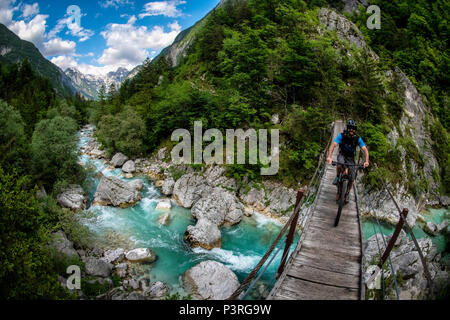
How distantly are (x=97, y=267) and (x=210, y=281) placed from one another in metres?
5.39

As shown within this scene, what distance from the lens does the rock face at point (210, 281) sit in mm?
9703

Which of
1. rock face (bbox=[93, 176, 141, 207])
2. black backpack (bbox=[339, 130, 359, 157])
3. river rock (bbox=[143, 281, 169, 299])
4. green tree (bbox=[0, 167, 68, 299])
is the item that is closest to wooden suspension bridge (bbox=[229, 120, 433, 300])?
black backpack (bbox=[339, 130, 359, 157])

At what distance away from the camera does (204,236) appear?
13.1 m

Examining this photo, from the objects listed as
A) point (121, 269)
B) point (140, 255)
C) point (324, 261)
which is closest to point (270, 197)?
point (140, 255)

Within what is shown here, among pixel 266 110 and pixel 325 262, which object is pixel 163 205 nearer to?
pixel 266 110

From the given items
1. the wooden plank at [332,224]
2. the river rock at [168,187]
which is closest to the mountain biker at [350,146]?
the wooden plank at [332,224]

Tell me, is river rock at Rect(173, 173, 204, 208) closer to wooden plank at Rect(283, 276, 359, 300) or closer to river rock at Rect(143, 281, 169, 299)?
river rock at Rect(143, 281, 169, 299)

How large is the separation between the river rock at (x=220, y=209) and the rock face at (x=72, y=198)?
8299mm

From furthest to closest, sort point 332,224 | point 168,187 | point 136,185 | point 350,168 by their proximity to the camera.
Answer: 1. point 136,185
2. point 168,187
3. point 350,168
4. point 332,224

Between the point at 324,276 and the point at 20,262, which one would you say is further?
the point at 20,262

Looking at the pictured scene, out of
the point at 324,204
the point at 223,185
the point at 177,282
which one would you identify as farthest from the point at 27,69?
the point at 324,204

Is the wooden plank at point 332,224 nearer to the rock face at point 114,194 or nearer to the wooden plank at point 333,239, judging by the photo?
the wooden plank at point 333,239
